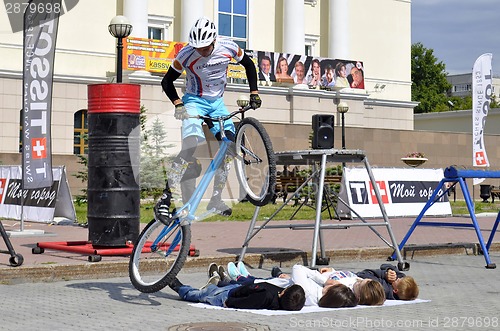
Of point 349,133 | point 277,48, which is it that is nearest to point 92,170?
point 349,133

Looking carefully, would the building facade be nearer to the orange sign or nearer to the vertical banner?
the orange sign

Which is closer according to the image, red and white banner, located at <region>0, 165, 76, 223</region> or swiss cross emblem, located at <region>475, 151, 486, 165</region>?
red and white banner, located at <region>0, 165, 76, 223</region>

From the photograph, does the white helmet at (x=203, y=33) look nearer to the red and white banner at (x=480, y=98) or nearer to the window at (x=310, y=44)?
the red and white banner at (x=480, y=98)

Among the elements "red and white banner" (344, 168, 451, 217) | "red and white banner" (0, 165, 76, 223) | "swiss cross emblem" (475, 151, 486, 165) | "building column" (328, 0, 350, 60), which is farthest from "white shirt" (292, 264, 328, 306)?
"building column" (328, 0, 350, 60)

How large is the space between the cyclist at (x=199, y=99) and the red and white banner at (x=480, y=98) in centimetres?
1795

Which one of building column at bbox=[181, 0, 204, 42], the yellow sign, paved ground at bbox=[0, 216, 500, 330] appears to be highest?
building column at bbox=[181, 0, 204, 42]

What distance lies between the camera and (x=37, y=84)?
48.9 ft

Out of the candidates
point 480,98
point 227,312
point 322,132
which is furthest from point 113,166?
point 480,98

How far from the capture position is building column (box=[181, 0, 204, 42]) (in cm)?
4775

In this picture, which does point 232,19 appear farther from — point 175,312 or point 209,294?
point 175,312

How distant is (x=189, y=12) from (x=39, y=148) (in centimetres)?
3360

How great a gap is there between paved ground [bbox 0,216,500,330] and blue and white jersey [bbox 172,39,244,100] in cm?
216

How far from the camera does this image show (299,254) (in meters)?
12.6

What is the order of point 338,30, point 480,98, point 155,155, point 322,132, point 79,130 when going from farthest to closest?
point 338,30
point 79,130
point 480,98
point 322,132
point 155,155
